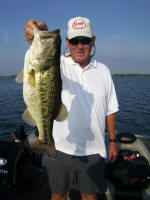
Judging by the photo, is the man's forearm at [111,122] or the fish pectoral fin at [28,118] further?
the man's forearm at [111,122]

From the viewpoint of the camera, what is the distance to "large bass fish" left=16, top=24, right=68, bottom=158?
2291 millimetres

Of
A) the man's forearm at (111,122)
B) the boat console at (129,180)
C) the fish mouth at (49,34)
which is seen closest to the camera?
the fish mouth at (49,34)

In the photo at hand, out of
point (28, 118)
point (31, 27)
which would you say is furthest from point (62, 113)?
point (31, 27)

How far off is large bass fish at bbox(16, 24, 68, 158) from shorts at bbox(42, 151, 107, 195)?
105 cm

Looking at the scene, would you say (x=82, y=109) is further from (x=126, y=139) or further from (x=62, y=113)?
(x=126, y=139)

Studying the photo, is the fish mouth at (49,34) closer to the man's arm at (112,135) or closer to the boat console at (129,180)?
the man's arm at (112,135)

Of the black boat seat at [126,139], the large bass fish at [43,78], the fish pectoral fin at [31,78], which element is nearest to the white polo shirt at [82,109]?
the large bass fish at [43,78]

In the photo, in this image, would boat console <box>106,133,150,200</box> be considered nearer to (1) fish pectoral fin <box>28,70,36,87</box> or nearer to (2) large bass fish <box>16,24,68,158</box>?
(2) large bass fish <box>16,24,68,158</box>

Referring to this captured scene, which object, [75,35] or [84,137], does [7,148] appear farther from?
[75,35]

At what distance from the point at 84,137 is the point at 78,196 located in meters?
2.11

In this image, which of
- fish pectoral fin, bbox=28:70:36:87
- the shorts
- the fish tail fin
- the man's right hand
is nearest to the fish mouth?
the man's right hand

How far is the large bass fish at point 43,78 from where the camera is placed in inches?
90.2

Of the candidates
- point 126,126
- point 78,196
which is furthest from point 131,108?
point 78,196

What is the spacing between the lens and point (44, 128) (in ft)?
8.37
